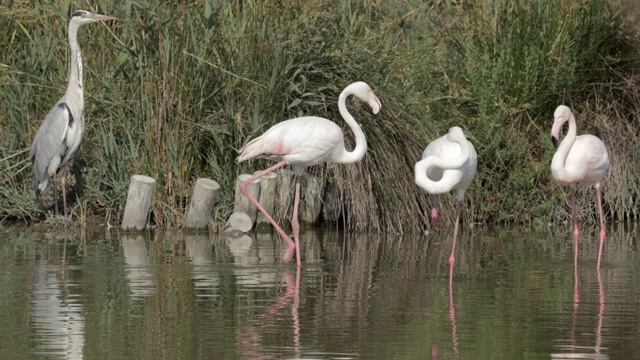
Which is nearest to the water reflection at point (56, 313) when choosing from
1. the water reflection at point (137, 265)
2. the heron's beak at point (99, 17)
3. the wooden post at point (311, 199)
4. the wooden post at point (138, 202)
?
the water reflection at point (137, 265)

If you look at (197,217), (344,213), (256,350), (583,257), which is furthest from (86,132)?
(256,350)

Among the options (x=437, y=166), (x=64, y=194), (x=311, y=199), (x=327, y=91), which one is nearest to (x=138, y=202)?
(x=64, y=194)

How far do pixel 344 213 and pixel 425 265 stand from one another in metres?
2.85

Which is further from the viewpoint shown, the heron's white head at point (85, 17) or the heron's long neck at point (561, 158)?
the heron's white head at point (85, 17)

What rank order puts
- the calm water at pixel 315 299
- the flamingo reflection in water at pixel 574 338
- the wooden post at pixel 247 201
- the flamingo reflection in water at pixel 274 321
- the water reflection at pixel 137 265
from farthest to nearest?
1. the wooden post at pixel 247 201
2. the water reflection at pixel 137 265
3. the calm water at pixel 315 299
4. the flamingo reflection in water at pixel 274 321
5. the flamingo reflection in water at pixel 574 338

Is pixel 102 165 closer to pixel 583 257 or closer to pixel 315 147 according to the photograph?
pixel 315 147

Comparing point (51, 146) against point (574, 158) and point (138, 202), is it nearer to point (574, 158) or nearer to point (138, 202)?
point (138, 202)

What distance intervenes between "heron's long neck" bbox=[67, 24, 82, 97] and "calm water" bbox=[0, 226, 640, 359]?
4.82 ft

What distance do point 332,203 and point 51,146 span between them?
2.85 metres

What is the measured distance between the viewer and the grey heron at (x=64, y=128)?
12.8 m

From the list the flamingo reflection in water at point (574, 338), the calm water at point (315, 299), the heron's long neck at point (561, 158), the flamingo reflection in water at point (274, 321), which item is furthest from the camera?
the heron's long neck at point (561, 158)

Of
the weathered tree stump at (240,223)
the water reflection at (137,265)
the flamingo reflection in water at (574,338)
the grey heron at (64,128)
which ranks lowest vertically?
the flamingo reflection in water at (574,338)

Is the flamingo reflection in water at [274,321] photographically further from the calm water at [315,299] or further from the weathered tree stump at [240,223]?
the weathered tree stump at [240,223]

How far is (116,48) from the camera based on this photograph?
1364 centimetres
